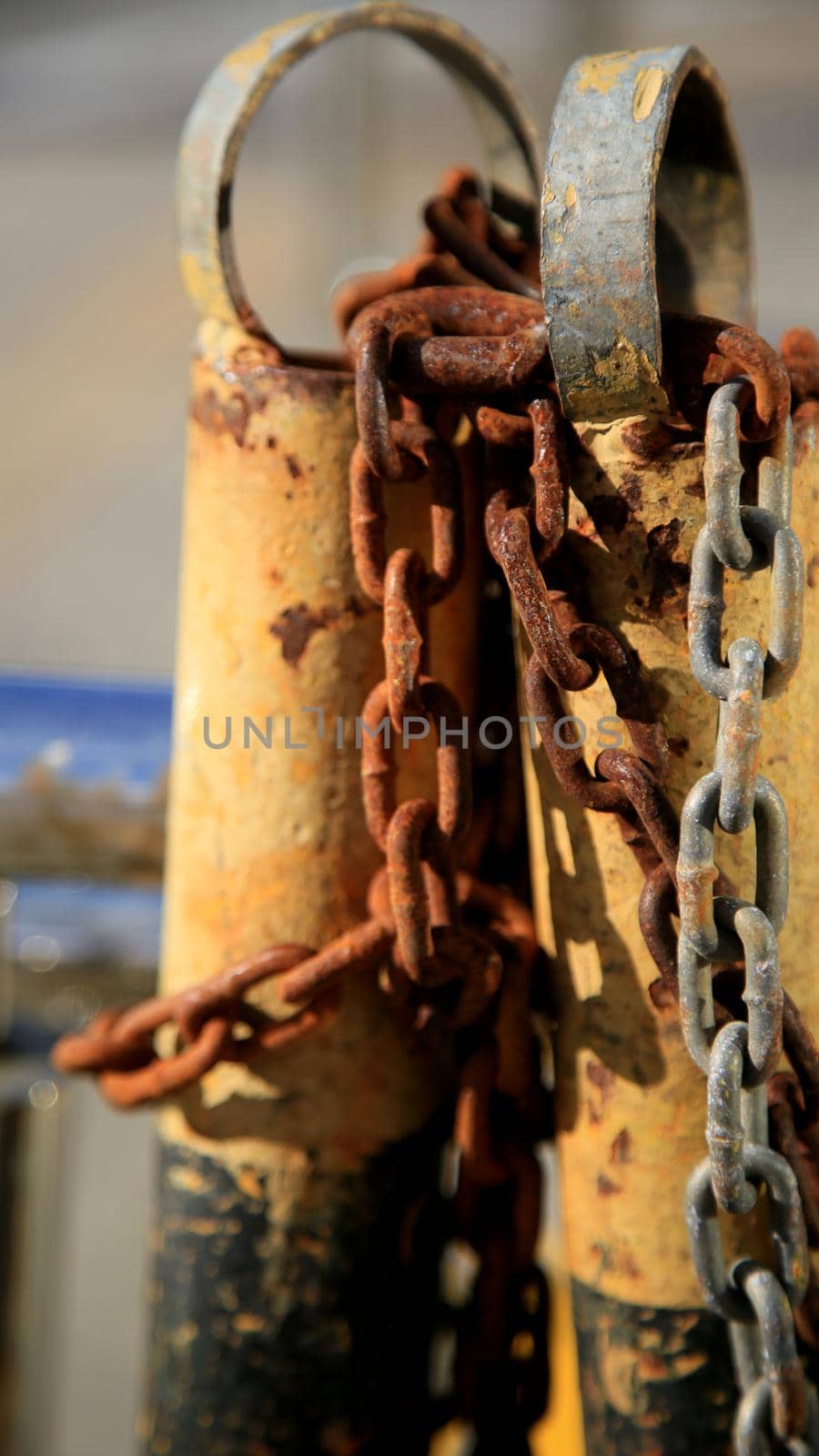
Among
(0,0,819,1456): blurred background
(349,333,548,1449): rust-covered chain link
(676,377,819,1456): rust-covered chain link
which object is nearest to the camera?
(676,377,819,1456): rust-covered chain link

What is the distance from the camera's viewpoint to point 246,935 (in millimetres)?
862

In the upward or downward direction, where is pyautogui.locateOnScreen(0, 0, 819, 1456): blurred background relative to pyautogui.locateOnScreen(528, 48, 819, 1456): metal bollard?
upward

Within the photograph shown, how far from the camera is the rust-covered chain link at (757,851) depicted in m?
0.61

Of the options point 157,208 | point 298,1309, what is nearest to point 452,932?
point 298,1309

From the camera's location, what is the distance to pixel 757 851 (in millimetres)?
648

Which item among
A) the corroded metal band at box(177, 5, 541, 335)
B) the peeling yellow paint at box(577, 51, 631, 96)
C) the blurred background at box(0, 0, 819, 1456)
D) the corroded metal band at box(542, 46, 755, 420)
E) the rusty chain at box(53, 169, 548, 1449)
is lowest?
the rusty chain at box(53, 169, 548, 1449)

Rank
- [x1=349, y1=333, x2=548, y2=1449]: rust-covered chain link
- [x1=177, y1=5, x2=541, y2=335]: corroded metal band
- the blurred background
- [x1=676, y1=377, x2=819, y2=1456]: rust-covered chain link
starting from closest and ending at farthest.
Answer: [x1=676, y1=377, x2=819, y2=1456]: rust-covered chain link
[x1=349, y1=333, x2=548, y2=1449]: rust-covered chain link
[x1=177, y1=5, x2=541, y2=335]: corroded metal band
the blurred background

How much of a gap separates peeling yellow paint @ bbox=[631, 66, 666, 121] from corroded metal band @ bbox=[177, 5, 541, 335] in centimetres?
26

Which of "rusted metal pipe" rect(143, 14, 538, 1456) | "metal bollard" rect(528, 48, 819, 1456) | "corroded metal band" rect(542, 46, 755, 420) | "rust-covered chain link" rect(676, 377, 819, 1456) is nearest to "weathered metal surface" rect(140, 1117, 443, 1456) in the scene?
"rusted metal pipe" rect(143, 14, 538, 1456)

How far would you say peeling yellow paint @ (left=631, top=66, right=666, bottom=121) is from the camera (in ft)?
2.15

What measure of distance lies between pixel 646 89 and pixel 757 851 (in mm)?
388

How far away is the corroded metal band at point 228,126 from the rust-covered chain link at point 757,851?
367mm

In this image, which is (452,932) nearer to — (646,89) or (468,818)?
(468,818)

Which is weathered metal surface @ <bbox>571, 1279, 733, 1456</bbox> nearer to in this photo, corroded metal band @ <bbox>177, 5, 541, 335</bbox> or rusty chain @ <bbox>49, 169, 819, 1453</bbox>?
rusty chain @ <bbox>49, 169, 819, 1453</bbox>
